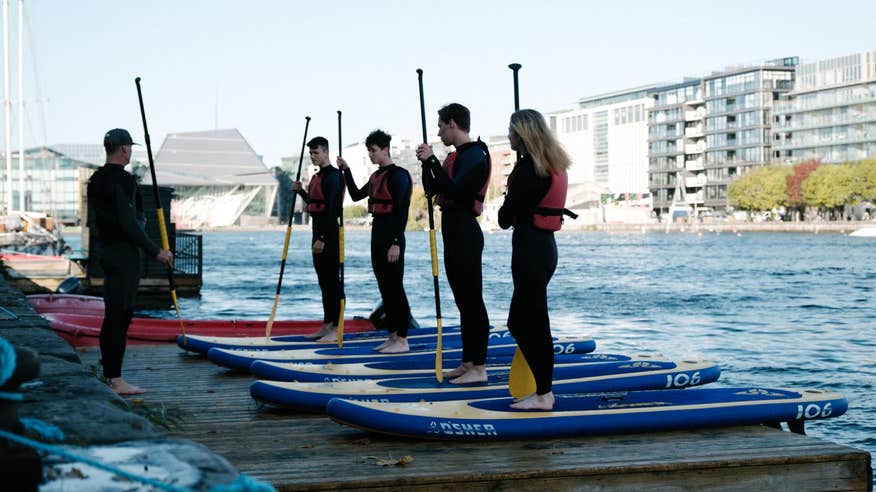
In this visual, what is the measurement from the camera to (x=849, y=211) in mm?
127312

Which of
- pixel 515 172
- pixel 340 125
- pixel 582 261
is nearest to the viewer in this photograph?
pixel 515 172

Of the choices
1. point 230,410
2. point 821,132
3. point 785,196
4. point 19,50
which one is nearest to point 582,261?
point 19,50

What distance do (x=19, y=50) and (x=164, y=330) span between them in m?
48.4

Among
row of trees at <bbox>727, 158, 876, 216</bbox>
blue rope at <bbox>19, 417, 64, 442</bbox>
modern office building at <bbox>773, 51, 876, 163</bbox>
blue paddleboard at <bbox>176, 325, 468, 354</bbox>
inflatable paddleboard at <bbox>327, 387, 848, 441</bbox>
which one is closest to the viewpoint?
blue rope at <bbox>19, 417, 64, 442</bbox>

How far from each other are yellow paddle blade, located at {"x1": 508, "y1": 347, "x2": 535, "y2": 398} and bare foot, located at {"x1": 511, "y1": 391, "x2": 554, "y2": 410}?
265mm

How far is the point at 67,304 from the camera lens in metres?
14.6

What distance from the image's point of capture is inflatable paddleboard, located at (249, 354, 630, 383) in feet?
28.2

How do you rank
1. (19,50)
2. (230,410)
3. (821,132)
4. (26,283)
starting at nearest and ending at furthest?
1. (230,410)
2. (26,283)
3. (19,50)
4. (821,132)

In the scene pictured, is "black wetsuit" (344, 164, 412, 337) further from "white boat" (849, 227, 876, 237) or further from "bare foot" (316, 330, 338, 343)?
"white boat" (849, 227, 876, 237)

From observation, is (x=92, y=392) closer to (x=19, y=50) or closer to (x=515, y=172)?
(x=515, y=172)

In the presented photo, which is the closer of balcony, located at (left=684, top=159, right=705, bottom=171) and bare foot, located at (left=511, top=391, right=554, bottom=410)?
bare foot, located at (left=511, top=391, right=554, bottom=410)

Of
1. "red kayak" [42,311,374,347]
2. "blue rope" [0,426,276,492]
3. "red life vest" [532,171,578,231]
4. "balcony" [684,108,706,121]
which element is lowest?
"red kayak" [42,311,374,347]

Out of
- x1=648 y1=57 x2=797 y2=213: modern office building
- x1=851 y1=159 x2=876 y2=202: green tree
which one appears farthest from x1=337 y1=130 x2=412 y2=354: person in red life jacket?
x1=648 y1=57 x2=797 y2=213: modern office building

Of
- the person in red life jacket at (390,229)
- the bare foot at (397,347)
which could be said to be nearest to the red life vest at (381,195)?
the person in red life jacket at (390,229)
